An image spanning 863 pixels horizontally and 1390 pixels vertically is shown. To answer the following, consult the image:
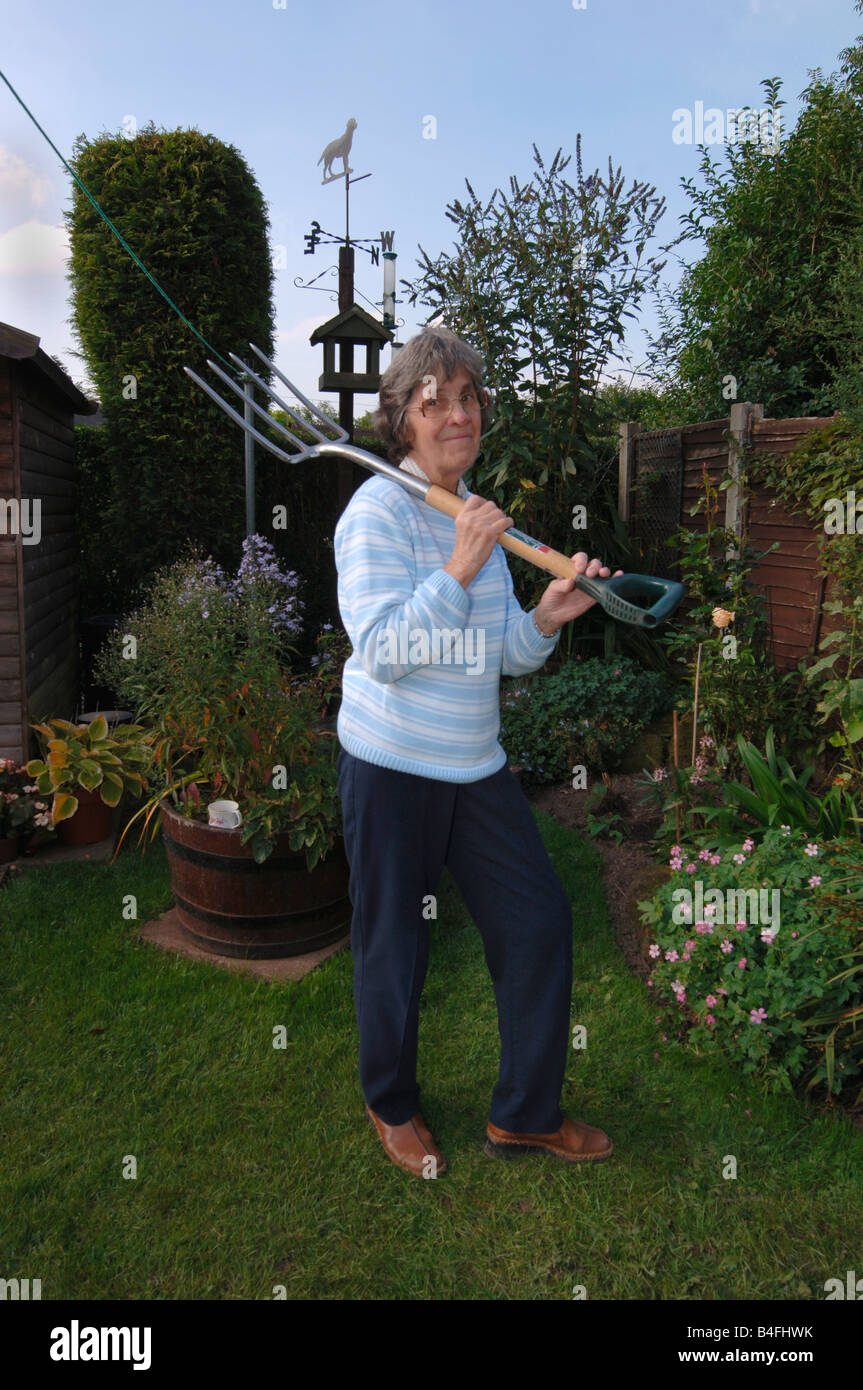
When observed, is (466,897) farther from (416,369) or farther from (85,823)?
(85,823)

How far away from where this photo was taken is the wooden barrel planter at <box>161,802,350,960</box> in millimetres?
3158

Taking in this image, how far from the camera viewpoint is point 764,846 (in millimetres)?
2814

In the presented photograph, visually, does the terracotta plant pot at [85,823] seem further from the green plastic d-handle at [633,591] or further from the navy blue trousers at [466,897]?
the green plastic d-handle at [633,591]

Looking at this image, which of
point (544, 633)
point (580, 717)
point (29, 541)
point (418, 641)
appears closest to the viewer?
point (418, 641)

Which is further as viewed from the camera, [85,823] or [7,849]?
[85,823]

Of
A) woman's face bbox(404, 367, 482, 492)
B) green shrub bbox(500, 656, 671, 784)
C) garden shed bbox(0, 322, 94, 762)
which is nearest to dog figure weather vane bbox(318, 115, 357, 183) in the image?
garden shed bbox(0, 322, 94, 762)

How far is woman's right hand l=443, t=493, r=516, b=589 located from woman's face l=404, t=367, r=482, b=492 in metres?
0.25

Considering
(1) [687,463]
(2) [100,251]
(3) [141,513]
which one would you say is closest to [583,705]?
(1) [687,463]

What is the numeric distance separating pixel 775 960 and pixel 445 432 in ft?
5.60

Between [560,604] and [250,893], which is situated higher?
[560,604]

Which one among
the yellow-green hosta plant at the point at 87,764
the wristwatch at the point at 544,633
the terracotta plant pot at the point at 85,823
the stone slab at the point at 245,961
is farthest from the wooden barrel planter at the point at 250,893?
the wristwatch at the point at 544,633

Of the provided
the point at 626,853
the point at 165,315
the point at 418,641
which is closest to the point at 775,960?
the point at 626,853

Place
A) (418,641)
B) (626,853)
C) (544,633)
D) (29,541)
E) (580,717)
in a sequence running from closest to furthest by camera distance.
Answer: (418,641), (544,633), (626,853), (29,541), (580,717)

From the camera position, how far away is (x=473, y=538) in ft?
5.96
